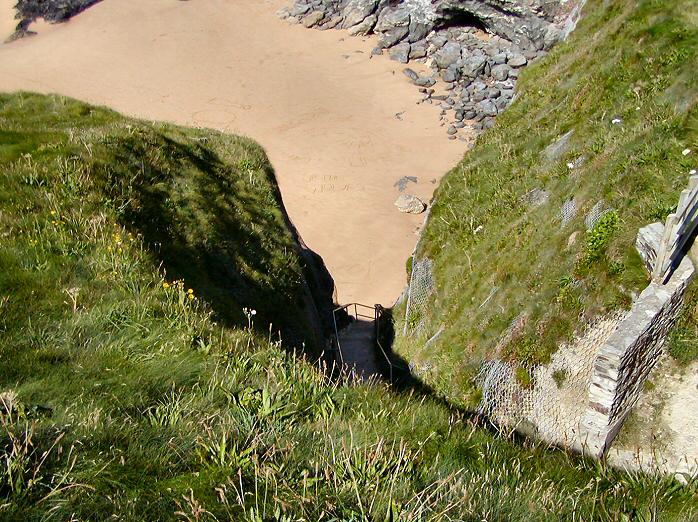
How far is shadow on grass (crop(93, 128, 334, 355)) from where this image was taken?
13.9 metres

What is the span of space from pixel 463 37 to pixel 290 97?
58.3 feet

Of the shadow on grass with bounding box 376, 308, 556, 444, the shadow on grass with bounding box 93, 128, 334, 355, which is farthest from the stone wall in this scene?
the shadow on grass with bounding box 93, 128, 334, 355

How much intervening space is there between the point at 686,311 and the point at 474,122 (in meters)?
34.3

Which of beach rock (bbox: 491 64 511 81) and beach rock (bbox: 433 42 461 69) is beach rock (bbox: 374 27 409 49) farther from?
beach rock (bbox: 491 64 511 81)

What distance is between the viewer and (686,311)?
1120cm

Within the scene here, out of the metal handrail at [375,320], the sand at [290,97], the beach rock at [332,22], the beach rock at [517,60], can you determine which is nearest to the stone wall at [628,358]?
the metal handrail at [375,320]

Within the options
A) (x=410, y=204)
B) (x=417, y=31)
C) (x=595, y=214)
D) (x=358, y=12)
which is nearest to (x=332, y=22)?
(x=358, y=12)

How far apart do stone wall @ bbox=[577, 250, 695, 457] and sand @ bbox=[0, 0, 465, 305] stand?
1715 cm

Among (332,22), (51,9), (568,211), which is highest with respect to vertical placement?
(51,9)

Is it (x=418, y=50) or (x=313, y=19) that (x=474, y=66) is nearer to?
(x=418, y=50)

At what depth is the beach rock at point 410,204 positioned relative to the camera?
34.8 m

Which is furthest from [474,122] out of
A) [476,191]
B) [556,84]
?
[476,191]

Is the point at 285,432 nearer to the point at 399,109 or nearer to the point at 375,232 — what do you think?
the point at 375,232

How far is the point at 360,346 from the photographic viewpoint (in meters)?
22.3
